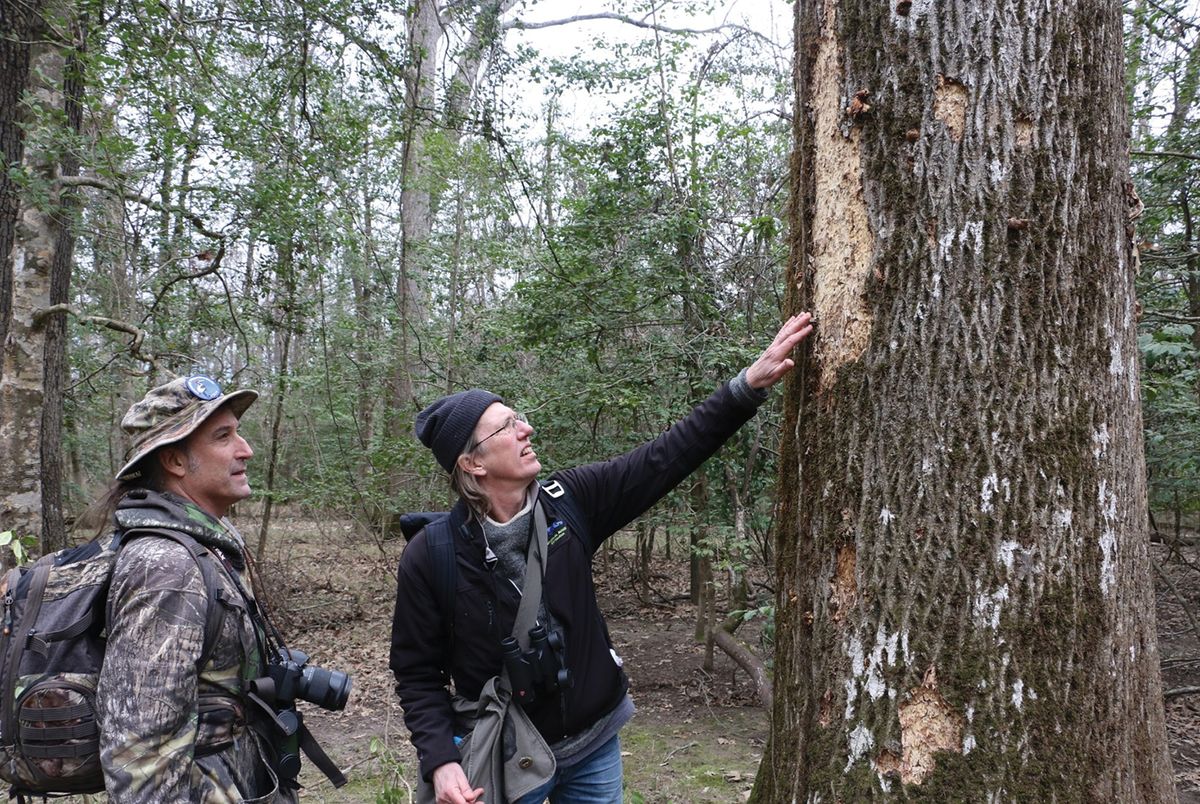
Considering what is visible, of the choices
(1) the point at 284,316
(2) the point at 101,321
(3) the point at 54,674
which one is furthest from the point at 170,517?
(1) the point at 284,316

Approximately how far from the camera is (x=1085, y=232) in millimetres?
1677

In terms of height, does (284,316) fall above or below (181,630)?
above

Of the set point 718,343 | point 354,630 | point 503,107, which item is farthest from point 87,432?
point 718,343

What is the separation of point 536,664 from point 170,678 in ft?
3.17

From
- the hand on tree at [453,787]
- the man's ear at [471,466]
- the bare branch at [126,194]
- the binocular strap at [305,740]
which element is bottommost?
the hand on tree at [453,787]

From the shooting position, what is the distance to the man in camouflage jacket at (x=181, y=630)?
1703mm

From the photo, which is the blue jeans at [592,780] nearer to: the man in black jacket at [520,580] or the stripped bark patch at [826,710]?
the man in black jacket at [520,580]

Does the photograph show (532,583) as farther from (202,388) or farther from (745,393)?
(202,388)

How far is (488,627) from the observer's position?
7.59ft

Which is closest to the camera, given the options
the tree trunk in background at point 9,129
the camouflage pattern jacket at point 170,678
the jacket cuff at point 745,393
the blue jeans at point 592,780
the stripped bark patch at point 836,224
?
the camouflage pattern jacket at point 170,678

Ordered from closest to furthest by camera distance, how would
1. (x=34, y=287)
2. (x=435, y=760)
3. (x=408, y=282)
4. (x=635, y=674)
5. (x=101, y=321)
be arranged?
(x=435, y=760), (x=34, y=287), (x=101, y=321), (x=635, y=674), (x=408, y=282)

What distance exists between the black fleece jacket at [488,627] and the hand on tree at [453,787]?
1.0 inches

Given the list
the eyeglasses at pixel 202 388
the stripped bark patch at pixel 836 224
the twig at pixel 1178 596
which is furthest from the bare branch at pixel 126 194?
the twig at pixel 1178 596

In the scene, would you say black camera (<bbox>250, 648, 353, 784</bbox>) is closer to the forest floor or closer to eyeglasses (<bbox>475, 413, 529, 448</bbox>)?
eyeglasses (<bbox>475, 413, 529, 448</bbox>)
